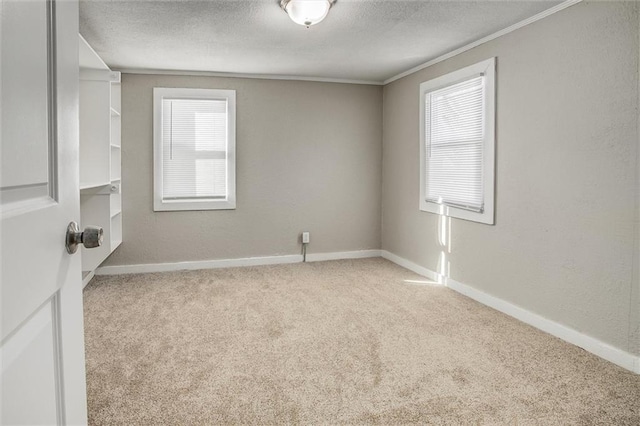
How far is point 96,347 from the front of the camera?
274cm

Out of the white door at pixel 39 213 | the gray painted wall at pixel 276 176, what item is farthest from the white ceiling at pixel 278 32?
the white door at pixel 39 213

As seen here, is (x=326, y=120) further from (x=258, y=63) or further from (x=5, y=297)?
(x=5, y=297)

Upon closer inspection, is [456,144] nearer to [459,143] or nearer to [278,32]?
[459,143]

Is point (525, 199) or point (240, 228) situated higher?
point (525, 199)

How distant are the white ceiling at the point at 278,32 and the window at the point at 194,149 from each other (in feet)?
1.13

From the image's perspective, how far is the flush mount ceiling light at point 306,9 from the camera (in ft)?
8.96

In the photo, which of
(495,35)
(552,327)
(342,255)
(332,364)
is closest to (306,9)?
(495,35)

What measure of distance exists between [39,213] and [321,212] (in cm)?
464

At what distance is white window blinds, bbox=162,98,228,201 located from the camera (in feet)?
15.7

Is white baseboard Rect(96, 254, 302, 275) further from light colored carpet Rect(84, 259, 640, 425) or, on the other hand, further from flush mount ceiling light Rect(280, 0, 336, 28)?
flush mount ceiling light Rect(280, 0, 336, 28)

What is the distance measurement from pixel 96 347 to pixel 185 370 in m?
0.73

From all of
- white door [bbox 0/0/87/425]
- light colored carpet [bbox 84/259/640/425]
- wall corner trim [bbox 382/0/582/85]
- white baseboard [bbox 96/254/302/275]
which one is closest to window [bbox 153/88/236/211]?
white baseboard [bbox 96/254/302/275]

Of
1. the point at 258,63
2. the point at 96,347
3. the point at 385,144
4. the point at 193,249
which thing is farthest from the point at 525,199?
the point at 193,249

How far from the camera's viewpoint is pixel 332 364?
2.52 m
